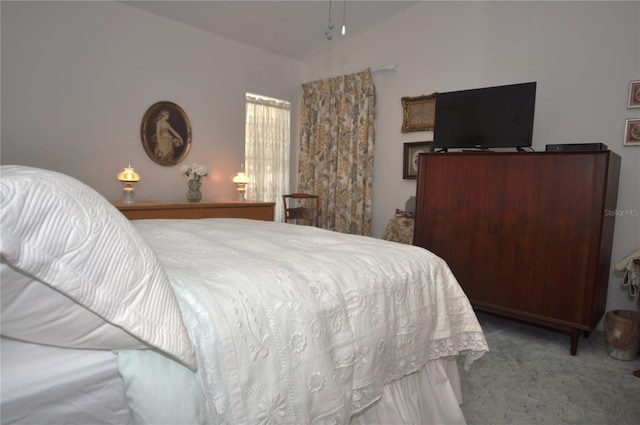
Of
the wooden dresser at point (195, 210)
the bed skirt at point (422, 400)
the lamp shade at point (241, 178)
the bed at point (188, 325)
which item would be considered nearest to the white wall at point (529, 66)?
the wooden dresser at point (195, 210)

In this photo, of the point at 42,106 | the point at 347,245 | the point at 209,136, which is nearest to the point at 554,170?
the point at 347,245

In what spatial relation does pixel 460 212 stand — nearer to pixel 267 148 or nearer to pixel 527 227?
pixel 527 227

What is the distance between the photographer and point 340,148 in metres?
4.65

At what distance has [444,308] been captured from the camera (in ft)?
5.22

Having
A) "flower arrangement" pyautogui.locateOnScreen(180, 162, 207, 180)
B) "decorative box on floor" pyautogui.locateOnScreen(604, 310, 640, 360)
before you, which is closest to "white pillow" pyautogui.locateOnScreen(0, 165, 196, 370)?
"decorative box on floor" pyautogui.locateOnScreen(604, 310, 640, 360)

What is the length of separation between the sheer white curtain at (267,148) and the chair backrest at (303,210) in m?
0.27

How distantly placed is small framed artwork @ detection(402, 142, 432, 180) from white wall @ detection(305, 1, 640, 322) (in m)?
0.09

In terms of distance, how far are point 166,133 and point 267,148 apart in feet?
4.53

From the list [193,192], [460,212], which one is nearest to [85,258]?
[460,212]

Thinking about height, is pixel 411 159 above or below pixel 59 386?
above

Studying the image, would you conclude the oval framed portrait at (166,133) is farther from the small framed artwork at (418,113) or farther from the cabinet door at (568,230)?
the cabinet door at (568,230)

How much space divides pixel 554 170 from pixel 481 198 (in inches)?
19.8

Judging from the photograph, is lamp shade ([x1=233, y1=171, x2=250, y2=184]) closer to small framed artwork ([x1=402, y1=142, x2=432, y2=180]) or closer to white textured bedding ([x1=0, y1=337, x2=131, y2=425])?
small framed artwork ([x1=402, y1=142, x2=432, y2=180])

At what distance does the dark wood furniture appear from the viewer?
2.38m
